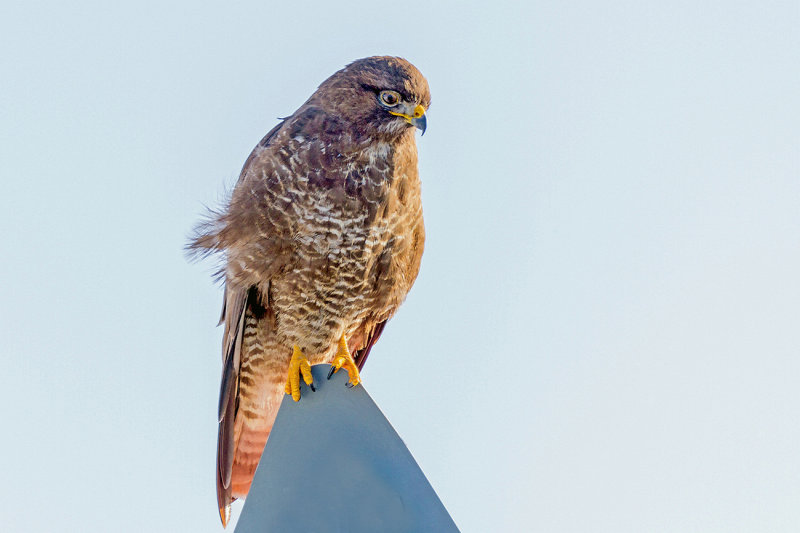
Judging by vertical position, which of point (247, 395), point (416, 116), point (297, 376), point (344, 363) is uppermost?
point (416, 116)

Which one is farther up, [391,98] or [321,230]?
[391,98]

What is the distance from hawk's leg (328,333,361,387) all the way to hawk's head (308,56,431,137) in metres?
1.31

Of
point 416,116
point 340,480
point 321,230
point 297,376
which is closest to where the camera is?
point 340,480

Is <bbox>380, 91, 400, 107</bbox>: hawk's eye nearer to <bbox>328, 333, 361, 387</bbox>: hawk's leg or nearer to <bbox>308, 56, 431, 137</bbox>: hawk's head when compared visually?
<bbox>308, 56, 431, 137</bbox>: hawk's head

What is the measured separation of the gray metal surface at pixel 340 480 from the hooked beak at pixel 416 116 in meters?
2.10

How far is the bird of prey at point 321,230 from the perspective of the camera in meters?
5.46

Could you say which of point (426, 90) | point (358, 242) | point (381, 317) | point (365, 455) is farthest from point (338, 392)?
point (426, 90)

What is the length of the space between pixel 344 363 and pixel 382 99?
1.60 meters

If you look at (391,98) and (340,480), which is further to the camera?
(391,98)

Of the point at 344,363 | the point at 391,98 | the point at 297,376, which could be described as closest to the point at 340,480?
the point at 297,376

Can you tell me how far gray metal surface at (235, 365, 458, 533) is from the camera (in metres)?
3.42

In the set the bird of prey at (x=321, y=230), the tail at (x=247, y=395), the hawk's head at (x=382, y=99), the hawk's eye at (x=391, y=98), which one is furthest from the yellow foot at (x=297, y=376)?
the hawk's eye at (x=391, y=98)

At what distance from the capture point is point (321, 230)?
17.8 ft

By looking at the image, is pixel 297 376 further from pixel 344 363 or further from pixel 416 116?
pixel 416 116
